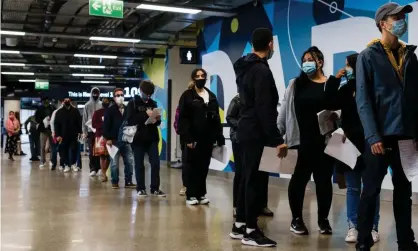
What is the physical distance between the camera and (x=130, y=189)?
7547 mm

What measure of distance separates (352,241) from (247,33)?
6307 mm

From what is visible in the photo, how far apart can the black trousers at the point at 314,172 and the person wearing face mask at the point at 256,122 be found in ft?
1.40

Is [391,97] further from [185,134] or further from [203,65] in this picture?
[203,65]

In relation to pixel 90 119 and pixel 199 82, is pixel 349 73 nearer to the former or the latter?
pixel 199 82

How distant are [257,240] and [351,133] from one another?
1.06m

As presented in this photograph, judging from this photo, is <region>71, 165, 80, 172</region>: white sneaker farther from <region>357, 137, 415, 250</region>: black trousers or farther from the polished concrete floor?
<region>357, 137, 415, 250</region>: black trousers

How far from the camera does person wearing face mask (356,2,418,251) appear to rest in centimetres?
305

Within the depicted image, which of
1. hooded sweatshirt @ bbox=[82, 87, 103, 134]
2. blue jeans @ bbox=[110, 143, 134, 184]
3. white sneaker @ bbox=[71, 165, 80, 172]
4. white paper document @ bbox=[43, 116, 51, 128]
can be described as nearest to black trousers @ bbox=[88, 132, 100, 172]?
hooded sweatshirt @ bbox=[82, 87, 103, 134]

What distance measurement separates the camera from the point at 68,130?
A: 10383mm

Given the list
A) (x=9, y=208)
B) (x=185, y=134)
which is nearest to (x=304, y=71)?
(x=185, y=134)

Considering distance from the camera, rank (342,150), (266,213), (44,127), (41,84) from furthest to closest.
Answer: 1. (41,84)
2. (44,127)
3. (266,213)
4. (342,150)

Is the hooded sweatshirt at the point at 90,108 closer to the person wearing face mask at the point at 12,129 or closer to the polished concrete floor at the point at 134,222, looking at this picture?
the polished concrete floor at the point at 134,222

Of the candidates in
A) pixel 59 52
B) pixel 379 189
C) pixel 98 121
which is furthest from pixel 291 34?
pixel 59 52

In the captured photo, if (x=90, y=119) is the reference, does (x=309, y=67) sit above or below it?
above
